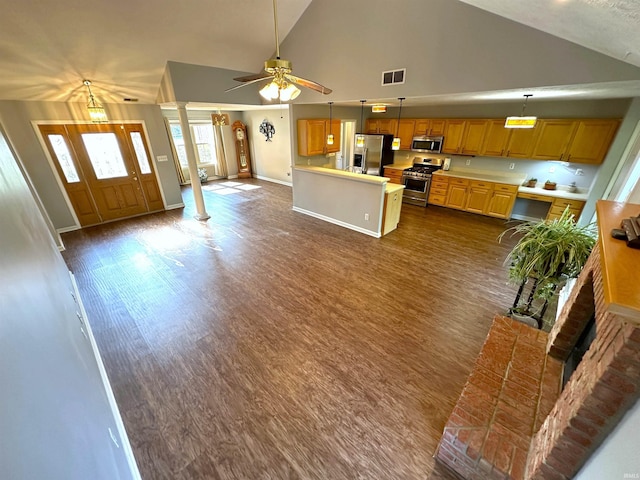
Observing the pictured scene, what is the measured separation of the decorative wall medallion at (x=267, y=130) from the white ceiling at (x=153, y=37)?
11.0 feet

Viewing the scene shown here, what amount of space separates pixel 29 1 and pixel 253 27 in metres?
2.67

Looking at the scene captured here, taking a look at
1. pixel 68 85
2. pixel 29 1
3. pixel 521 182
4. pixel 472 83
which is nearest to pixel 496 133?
pixel 521 182

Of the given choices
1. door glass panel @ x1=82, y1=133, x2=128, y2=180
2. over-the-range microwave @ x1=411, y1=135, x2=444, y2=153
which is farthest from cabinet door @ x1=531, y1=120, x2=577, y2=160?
door glass panel @ x1=82, y1=133, x2=128, y2=180

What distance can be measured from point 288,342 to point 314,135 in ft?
15.0

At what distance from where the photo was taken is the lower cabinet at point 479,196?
5547 mm

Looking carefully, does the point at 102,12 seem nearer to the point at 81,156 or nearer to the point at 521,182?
the point at 81,156

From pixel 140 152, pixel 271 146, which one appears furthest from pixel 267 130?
pixel 140 152

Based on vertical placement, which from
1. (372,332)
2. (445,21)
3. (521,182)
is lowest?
(372,332)

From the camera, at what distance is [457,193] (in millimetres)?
6207

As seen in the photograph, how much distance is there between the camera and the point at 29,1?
108 inches

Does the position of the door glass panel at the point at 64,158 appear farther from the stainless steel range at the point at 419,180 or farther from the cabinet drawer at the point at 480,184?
the cabinet drawer at the point at 480,184

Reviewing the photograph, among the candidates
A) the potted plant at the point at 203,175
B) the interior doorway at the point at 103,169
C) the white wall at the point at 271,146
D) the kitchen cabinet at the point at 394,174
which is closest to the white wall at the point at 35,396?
the interior doorway at the point at 103,169

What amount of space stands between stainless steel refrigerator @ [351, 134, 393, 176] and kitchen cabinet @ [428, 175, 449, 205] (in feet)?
4.67

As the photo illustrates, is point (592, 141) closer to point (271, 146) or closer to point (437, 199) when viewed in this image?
point (437, 199)
